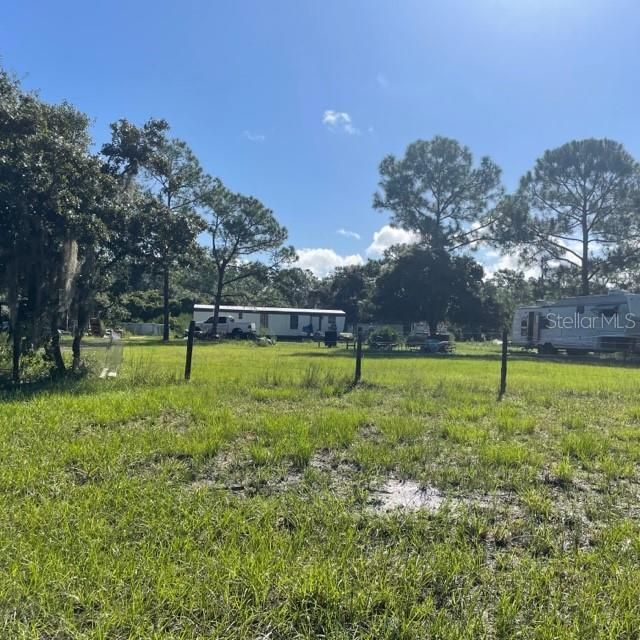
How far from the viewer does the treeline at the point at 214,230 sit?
23.7 feet

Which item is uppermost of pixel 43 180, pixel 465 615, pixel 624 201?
pixel 624 201

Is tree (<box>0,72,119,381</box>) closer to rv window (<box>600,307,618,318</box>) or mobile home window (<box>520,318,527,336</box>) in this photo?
rv window (<box>600,307,618,318</box>)

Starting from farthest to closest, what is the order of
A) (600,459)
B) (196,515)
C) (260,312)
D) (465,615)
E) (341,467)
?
(260,312) < (600,459) < (341,467) < (196,515) < (465,615)

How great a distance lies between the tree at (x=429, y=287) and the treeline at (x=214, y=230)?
79mm

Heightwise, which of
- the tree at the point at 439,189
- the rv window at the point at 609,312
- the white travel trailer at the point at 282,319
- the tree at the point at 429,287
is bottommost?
the white travel trailer at the point at 282,319

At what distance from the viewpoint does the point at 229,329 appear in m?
33.3

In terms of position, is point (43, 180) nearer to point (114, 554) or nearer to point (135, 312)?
point (114, 554)

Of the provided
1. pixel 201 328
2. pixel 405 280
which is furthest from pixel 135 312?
pixel 405 280

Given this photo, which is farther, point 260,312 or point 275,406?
point 260,312

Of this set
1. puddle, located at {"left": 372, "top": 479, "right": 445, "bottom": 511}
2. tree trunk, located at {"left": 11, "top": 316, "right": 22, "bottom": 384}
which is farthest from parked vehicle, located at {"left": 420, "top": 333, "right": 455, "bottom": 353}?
puddle, located at {"left": 372, "top": 479, "right": 445, "bottom": 511}

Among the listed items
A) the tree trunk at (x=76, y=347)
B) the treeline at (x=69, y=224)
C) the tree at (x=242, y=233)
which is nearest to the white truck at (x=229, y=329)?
the tree at (x=242, y=233)

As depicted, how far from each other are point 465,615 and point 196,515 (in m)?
1.57

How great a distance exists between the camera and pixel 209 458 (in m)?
4.09

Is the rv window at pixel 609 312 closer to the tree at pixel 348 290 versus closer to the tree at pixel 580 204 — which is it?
the tree at pixel 580 204
